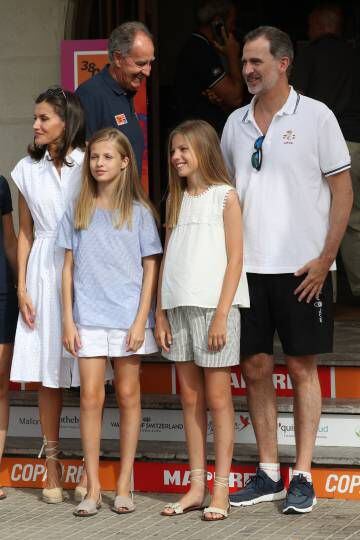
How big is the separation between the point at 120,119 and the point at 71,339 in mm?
1158

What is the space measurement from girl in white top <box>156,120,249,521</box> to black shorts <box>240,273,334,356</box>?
83mm

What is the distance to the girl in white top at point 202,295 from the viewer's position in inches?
213

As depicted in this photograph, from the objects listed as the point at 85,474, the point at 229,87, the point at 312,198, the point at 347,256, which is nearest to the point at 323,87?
the point at 229,87

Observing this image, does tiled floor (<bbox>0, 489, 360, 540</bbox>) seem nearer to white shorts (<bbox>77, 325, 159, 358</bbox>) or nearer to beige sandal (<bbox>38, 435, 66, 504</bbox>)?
beige sandal (<bbox>38, 435, 66, 504</bbox>)

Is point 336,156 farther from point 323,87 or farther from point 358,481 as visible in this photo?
point 323,87

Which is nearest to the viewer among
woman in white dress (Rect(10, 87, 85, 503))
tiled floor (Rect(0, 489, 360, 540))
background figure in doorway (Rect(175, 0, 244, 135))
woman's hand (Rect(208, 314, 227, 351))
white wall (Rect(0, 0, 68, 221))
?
tiled floor (Rect(0, 489, 360, 540))

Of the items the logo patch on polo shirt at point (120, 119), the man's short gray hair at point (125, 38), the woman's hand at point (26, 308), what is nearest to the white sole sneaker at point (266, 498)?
the woman's hand at point (26, 308)

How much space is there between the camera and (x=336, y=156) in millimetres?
5375

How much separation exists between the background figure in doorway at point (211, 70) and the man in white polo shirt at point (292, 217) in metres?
1.94

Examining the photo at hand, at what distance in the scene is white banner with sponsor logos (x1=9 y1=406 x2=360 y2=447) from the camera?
19.8 ft

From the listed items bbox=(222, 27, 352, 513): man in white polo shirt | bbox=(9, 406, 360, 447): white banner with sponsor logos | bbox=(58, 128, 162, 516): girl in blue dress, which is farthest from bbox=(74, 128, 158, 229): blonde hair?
bbox=(9, 406, 360, 447): white banner with sponsor logos

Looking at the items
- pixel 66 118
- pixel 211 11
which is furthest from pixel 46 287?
pixel 211 11

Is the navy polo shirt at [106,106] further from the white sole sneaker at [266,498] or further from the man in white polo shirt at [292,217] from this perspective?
the white sole sneaker at [266,498]

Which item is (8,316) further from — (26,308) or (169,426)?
(169,426)
